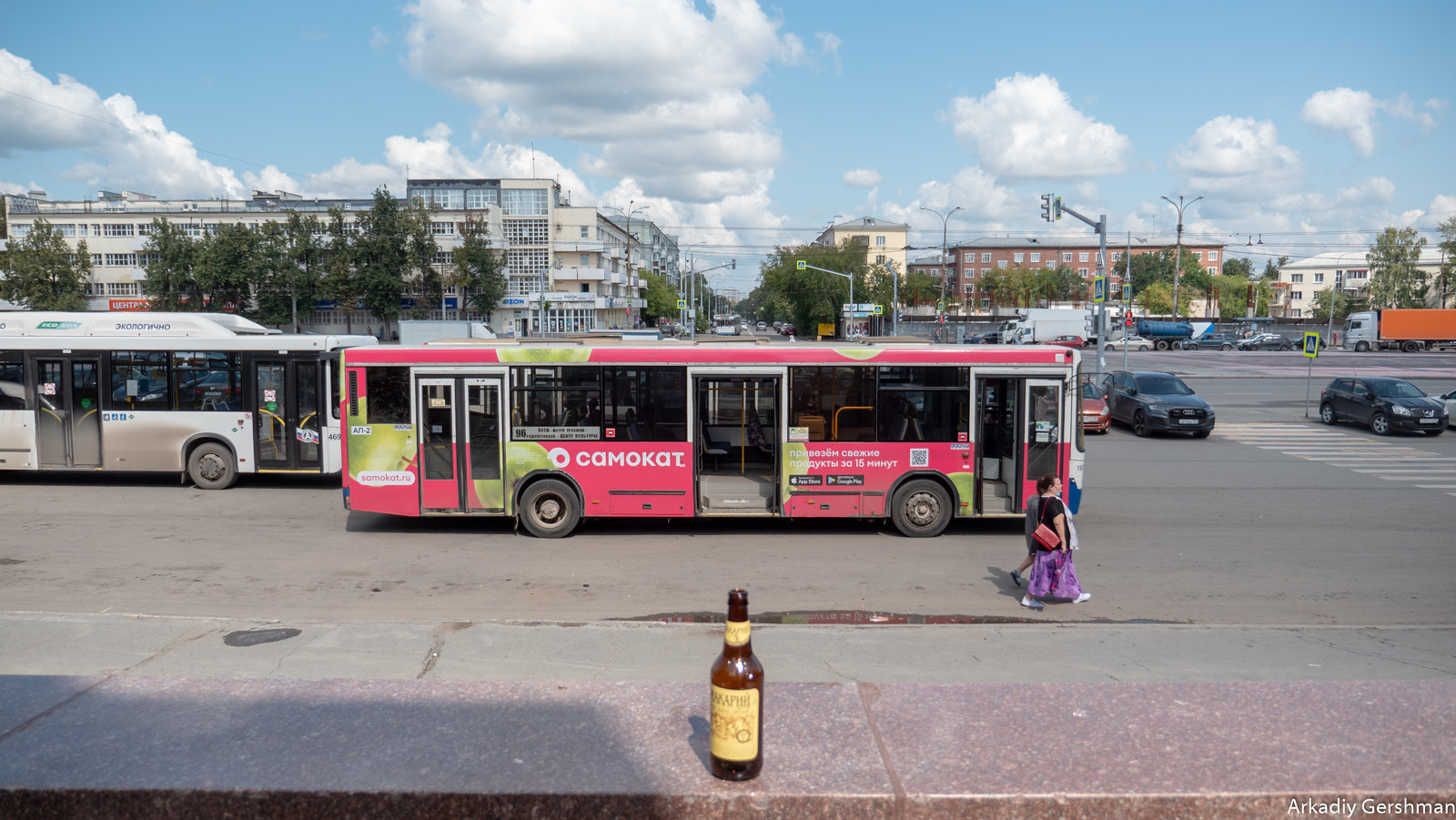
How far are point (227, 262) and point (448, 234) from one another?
57.3 ft

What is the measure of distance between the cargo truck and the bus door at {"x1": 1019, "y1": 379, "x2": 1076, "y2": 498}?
77.7 meters

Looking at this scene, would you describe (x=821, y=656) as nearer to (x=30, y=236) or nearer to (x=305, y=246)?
(x=305, y=246)

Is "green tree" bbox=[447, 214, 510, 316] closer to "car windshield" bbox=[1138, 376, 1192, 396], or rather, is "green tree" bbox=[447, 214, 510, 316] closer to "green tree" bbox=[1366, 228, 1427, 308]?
"car windshield" bbox=[1138, 376, 1192, 396]

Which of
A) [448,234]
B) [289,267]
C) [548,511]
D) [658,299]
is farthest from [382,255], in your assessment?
[548,511]

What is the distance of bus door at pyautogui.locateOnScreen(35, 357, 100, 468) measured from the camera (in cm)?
1566

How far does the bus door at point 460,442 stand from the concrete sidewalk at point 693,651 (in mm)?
3959

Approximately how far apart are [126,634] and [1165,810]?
27.5 feet

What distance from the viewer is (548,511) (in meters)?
12.4

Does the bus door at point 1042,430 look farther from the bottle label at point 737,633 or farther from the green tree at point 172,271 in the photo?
the green tree at point 172,271

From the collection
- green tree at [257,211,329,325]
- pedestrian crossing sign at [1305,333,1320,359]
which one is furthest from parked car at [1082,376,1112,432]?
green tree at [257,211,329,325]

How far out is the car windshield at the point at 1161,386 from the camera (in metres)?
25.4

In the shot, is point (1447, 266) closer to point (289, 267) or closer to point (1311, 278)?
point (1311, 278)

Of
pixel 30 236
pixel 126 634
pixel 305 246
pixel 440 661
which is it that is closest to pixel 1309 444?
pixel 440 661

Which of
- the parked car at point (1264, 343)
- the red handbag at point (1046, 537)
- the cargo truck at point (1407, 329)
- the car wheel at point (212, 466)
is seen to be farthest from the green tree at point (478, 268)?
the cargo truck at point (1407, 329)
